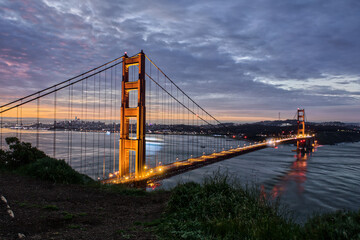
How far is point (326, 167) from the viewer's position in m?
52.5

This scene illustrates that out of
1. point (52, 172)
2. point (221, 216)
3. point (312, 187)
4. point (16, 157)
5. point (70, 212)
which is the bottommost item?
point (312, 187)

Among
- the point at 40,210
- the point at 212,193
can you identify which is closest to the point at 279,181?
the point at 212,193

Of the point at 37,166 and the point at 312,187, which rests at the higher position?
the point at 37,166

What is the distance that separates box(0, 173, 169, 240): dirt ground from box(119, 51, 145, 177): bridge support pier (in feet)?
38.1

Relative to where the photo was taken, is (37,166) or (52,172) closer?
(52,172)

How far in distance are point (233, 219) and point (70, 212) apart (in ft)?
15.4

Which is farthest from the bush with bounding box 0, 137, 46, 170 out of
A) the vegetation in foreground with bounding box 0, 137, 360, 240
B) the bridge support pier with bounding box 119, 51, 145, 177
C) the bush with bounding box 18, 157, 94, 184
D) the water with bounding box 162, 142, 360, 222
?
the water with bounding box 162, 142, 360, 222

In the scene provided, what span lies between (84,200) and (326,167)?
59444mm

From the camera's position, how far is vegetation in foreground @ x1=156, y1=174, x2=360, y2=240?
4.59 m

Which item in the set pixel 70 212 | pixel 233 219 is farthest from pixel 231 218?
pixel 70 212

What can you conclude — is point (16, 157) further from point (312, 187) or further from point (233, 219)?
point (312, 187)

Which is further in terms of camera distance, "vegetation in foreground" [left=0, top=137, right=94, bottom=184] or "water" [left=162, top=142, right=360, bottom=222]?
"water" [left=162, top=142, right=360, bottom=222]

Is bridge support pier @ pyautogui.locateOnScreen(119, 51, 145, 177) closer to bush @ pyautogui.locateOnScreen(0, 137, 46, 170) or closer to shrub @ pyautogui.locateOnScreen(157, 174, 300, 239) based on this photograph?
bush @ pyautogui.locateOnScreen(0, 137, 46, 170)

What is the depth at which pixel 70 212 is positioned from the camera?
6508mm
